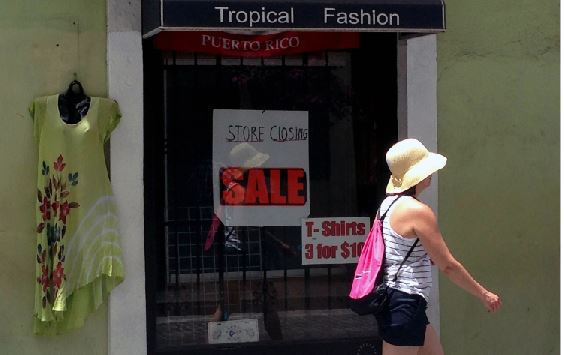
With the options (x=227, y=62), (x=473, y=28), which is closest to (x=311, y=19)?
(x=227, y=62)

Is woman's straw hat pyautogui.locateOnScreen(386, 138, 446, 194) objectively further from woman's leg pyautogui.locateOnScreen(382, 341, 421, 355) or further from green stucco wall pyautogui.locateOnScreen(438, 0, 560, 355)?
green stucco wall pyautogui.locateOnScreen(438, 0, 560, 355)

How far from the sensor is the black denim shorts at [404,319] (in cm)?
532

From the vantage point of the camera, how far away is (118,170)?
21.5 ft

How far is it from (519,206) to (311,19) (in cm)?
207

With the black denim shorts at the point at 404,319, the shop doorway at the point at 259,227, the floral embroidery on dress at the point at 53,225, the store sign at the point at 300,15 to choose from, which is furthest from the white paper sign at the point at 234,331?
the store sign at the point at 300,15

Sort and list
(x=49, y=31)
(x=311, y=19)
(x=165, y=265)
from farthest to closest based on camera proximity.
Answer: (x=165, y=265) → (x=49, y=31) → (x=311, y=19)

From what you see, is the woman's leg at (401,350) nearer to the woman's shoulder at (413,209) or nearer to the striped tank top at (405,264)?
the striped tank top at (405,264)

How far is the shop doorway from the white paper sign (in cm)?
2

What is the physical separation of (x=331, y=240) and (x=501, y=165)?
1210mm

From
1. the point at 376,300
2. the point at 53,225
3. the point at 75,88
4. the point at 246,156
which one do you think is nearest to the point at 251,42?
the point at 246,156

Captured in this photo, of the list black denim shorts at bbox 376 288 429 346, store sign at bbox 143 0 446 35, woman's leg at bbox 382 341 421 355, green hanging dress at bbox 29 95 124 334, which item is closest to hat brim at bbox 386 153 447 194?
black denim shorts at bbox 376 288 429 346

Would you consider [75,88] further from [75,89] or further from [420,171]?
[420,171]

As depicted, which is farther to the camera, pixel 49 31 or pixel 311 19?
pixel 49 31

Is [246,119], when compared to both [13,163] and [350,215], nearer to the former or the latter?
[350,215]
